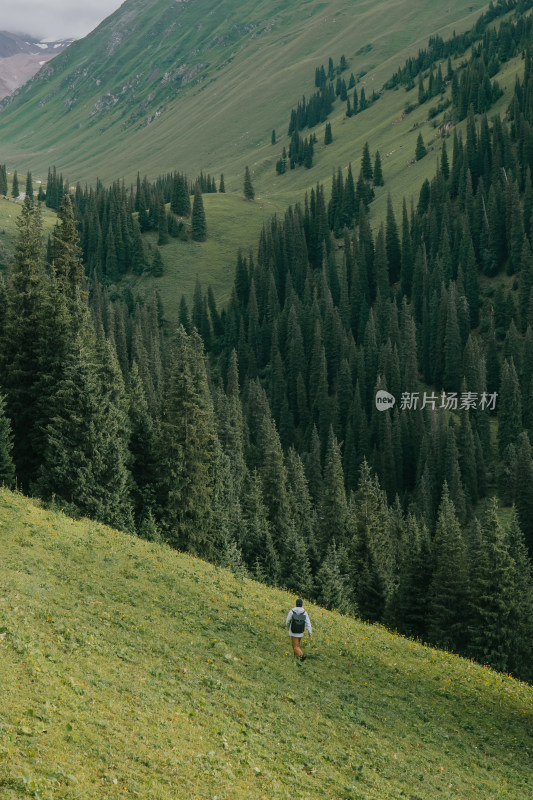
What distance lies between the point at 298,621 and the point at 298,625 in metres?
0.20

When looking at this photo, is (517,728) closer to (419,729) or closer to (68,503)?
(419,729)

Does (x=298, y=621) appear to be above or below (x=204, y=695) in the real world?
above

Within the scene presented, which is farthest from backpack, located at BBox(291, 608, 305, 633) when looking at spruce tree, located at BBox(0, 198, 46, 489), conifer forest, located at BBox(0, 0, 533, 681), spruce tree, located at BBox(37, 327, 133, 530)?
spruce tree, located at BBox(0, 198, 46, 489)

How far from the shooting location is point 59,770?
1359 cm

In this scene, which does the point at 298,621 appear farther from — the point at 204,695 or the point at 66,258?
the point at 66,258

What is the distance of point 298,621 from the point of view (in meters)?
26.5

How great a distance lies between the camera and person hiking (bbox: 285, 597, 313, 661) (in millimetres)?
26359

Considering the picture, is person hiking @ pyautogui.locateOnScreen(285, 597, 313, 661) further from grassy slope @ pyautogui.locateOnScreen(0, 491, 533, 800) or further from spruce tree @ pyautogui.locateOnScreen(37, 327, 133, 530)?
spruce tree @ pyautogui.locateOnScreen(37, 327, 133, 530)

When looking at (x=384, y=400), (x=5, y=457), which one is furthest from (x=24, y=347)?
(x=384, y=400)

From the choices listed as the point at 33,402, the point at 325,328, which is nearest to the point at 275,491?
the point at 33,402

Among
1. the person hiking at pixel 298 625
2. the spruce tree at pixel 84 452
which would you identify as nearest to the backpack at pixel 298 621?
the person hiking at pixel 298 625

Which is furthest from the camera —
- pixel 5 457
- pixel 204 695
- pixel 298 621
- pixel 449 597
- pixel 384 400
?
pixel 384 400

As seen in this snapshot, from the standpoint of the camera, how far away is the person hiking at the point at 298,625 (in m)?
26.4

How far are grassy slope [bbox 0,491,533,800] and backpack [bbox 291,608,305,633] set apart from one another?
1.11m
